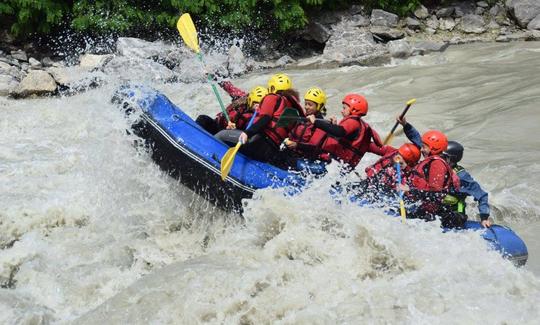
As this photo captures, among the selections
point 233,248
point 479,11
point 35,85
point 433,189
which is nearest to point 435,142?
point 433,189

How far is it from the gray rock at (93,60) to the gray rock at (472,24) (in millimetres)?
6882

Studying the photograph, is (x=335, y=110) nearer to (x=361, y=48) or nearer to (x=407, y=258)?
(x=361, y=48)

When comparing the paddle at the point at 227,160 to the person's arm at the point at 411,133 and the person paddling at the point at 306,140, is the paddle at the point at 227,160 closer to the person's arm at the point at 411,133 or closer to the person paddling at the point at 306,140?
the person paddling at the point at 306,140

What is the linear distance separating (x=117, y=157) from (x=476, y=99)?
5274 millimetres

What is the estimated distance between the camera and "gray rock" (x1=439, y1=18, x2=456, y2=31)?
43.0 ft

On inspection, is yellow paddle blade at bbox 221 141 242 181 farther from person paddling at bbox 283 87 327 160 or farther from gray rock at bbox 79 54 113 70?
gray rock at bbox 79 54 113 70

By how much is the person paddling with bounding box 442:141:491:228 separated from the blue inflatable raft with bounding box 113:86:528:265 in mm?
1029

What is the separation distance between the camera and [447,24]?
13.2 m

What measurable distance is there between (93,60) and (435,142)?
8269mm

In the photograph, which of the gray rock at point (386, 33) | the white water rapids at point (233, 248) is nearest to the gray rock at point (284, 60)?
the gray rock at point (386, 33)

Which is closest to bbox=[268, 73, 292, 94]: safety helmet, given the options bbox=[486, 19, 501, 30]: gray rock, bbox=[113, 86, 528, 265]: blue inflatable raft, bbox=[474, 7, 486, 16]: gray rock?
bbox=[113, 86, 528, 265]: blue inflatable raft

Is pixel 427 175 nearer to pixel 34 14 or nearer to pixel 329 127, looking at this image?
pixel 329 127

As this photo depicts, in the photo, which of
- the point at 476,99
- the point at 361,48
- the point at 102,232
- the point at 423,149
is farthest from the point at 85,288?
the point at 361,48

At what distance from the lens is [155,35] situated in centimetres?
1262
